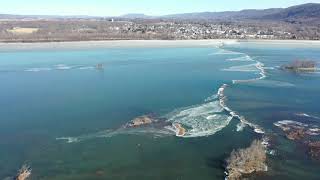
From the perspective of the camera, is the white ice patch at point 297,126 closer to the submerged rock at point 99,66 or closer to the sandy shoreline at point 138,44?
the submerged rock at point 99,66

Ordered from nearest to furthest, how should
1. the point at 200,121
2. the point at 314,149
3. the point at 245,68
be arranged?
1. the point at 314,149
2. the point at 200,121
3. the point at 245,68

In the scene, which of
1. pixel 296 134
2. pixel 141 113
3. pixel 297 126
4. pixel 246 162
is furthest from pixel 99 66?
pixel 246 162

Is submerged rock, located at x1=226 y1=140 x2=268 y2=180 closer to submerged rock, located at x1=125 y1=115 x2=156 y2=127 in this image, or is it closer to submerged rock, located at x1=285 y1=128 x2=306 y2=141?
submerged rock, located at x1=285 y1=128 x2=306 y2=141

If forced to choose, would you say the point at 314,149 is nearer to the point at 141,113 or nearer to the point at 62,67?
the point at 141,113

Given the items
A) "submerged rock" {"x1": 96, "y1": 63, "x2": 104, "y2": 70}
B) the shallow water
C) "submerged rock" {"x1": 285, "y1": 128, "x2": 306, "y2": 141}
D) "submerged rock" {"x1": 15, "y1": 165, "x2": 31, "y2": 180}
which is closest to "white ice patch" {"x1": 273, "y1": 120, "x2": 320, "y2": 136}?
"submerged rock" {"x1": 285, "y1": 128, "x2": 306, "y2": 141}

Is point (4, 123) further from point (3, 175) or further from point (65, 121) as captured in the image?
point (3, 175)

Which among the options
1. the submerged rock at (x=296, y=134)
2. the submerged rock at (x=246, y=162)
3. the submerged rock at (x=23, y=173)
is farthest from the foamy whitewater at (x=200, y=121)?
the submerged rock at (x=23, y=173)

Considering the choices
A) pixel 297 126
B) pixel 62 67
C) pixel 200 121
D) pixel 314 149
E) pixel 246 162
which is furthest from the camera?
pixel 62 67
